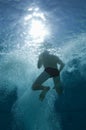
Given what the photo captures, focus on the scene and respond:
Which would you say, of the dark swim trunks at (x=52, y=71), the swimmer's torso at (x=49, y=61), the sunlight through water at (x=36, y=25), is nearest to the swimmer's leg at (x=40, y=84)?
the dark swim trunks at (x=52, y=71)

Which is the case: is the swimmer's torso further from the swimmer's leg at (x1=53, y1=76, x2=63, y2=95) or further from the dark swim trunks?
the swimmer's leg at (x1=53, y1=76, x2=63, y2=95)

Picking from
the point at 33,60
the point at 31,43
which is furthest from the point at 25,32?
the point at 33,60

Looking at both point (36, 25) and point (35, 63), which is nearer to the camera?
point (36, 25)

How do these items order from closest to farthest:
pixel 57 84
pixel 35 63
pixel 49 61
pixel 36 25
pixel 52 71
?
pixel 52 71 < pixel 49 61 < pixel 57 84 < pixel 36 25 < pixel 35 63

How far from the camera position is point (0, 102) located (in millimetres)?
19406

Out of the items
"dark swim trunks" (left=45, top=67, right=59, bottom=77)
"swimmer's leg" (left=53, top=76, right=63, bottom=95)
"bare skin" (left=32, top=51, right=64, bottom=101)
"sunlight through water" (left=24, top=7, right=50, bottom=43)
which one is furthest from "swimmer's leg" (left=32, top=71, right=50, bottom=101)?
"sunlight through water" (left=24, top=7, right=50, bottom=43)

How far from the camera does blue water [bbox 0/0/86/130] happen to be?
1163cm

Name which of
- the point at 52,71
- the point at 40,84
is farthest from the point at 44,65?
the point at 40,84

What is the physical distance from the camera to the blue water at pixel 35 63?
38.2 ft

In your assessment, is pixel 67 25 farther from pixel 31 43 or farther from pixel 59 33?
pixel 31 43

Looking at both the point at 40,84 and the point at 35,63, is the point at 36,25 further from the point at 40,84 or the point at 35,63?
the point at 40,84

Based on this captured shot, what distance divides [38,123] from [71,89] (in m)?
5.10

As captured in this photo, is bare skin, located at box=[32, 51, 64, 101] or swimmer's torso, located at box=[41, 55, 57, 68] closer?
bare skin, located at box=[32, 51, 64, 101]

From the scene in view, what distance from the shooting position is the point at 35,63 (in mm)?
13992
